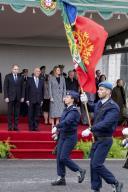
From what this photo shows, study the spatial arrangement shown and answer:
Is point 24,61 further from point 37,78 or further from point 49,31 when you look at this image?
point 37,78

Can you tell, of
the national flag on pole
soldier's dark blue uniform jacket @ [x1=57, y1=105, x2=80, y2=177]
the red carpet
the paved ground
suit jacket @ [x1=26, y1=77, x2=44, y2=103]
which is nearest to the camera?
the paved ground

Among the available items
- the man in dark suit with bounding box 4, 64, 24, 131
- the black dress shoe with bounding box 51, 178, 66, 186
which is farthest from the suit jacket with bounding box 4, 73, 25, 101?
the black dress shoe with bounding box 51, 178, 66, 186

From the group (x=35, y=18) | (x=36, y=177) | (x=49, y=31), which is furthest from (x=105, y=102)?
(x=49, y=31)

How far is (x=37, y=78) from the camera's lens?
46.3 feet

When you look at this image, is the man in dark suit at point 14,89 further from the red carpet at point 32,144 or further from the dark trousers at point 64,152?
the dark trousers at point 64,152

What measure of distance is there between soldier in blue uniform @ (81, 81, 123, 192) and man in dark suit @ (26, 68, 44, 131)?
583 cm

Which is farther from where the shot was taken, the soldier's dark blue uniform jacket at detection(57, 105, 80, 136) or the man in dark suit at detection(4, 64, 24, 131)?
the man in dark suit at detection(4, 64, 24, 131)

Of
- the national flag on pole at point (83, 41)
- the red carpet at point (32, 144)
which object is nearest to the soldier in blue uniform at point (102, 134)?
the national flag on pole at point (83, 41)

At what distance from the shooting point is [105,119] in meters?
8.12

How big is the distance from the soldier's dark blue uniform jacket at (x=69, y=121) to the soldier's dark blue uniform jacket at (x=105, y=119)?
41.4 inches

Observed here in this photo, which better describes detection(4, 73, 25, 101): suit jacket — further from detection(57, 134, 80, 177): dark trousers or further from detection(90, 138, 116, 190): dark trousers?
detection(90, 138, 116, 190): dark trousers

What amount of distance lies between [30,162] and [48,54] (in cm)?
775

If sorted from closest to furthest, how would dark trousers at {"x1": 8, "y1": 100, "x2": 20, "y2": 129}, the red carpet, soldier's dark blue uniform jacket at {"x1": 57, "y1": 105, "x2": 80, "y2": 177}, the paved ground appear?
1. the paved ground
2. soldier's dark blue uniform jacket at {"x1": 57, "y1": 105, "x2": 80, "y2": 177}
3. the red carpet
4. dark trousers at {"x1": 8, "y1": 100, "x2": 20, "y2": 129}

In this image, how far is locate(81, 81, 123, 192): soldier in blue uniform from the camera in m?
8.12
